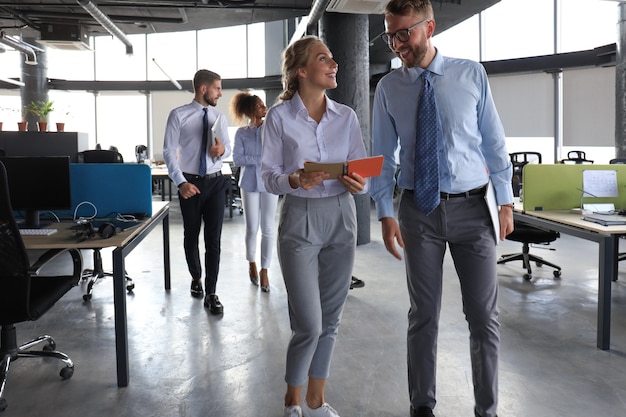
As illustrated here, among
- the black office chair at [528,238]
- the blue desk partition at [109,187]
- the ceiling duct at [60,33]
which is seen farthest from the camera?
the ceiling duct at [60,33]

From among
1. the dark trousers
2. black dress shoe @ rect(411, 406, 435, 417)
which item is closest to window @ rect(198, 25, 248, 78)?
the dark trousers

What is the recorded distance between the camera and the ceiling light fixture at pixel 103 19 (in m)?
8.34

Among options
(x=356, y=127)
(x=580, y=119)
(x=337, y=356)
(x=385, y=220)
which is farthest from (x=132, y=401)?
(x=580, y=119)

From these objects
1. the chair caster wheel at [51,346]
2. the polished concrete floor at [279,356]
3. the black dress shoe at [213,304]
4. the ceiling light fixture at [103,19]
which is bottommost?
the polished concrete floor at [279,356]

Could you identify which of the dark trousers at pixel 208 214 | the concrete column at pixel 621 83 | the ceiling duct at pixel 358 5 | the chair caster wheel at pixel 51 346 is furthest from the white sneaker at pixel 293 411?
the concrete column at pixel 621 83

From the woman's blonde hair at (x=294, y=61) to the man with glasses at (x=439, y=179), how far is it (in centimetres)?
31

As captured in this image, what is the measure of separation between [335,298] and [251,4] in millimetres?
8455

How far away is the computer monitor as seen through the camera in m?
3.35

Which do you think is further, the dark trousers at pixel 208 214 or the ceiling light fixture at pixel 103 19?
the ceiling light fixture at pixel 103 19

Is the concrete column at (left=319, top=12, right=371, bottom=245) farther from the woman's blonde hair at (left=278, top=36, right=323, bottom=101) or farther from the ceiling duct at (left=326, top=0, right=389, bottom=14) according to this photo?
the woman's blonde hair at (left=278, top=36, right=323, bottom=101)

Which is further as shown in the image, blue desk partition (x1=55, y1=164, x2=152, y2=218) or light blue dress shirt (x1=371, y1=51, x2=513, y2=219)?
blue desk partition (x1=55, y1=164, x2=152, y2=218)

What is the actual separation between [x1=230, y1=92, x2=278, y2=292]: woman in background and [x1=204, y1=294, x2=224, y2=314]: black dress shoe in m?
0.64

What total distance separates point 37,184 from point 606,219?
11.7 ft

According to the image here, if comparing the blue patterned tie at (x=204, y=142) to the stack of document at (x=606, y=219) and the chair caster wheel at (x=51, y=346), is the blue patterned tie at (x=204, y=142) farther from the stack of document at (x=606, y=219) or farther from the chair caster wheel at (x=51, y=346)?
the stack of document at (x=606, y=219)
